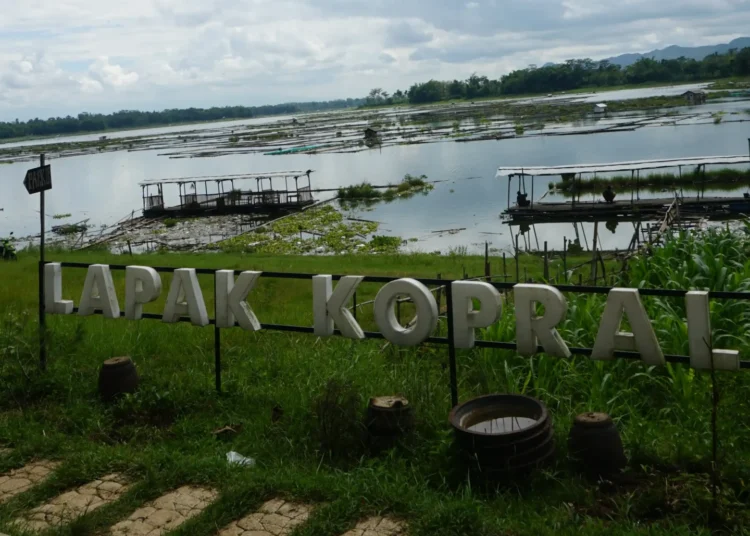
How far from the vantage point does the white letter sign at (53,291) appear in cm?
674

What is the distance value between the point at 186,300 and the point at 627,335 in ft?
11.0

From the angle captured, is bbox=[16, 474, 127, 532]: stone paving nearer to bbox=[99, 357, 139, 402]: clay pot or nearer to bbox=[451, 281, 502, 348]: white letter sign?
bbox=[99, 357, 139, 402]: clay pot

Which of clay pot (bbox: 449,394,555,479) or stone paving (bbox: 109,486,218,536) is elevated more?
clay pot (bbox: 449,394,555,479)

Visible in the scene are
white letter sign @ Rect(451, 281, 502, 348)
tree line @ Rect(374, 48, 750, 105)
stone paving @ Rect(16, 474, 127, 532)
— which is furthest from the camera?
tree line @ Rect(374, 48, 750, 105)

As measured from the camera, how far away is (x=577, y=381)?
5.88m

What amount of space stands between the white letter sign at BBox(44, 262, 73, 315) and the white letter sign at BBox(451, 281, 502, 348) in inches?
141

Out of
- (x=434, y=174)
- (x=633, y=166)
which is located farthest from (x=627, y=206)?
(x=434, y=174)

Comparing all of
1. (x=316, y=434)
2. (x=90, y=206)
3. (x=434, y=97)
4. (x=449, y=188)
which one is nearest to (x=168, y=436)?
(x=316, y=434)

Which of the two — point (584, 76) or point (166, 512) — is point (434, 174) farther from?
point (584, 76)

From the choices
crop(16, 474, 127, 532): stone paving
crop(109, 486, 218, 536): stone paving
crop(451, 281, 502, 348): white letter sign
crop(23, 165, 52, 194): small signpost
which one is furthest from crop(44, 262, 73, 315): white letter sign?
crop(451, 281, 502, 348): white letter sign

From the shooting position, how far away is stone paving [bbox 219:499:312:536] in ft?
12.9

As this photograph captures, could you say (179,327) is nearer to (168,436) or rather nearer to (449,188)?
(168,436)

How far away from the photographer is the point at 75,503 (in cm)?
441

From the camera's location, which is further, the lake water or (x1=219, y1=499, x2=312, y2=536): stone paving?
the lake water
